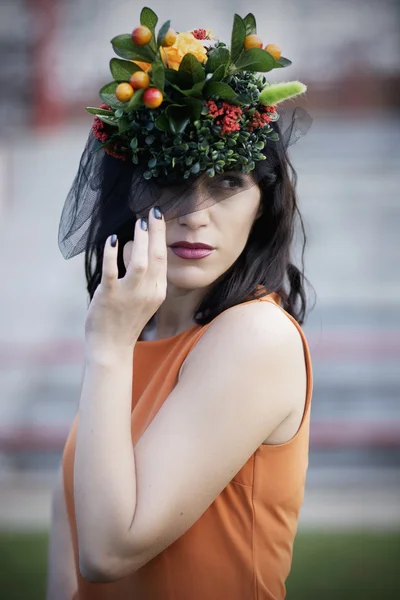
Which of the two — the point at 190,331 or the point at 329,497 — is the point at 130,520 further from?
the point at 329,497

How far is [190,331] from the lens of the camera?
1.44m

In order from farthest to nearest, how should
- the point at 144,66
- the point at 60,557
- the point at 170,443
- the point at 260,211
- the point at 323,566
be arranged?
the point at 323,566
the point at 60,557
the point at 260,211
the point at 144,66
the point at 170,443

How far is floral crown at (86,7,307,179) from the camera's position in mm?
1232

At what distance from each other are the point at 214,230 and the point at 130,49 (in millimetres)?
348

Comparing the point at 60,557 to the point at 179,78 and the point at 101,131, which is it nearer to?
the point at 101,131

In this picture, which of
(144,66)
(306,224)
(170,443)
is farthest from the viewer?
(306,224)

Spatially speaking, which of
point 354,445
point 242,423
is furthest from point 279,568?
point 354,445

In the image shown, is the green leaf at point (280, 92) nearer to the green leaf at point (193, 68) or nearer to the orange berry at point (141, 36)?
the green leaf at point (193, 68)

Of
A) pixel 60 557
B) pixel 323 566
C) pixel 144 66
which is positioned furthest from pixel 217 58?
pixel 323 566

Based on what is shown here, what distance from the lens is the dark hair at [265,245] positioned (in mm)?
1387

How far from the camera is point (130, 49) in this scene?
1.24 metres

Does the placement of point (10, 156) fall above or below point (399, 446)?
above

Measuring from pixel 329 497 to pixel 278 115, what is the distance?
3.12m

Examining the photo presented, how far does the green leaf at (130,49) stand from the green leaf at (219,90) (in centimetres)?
11
